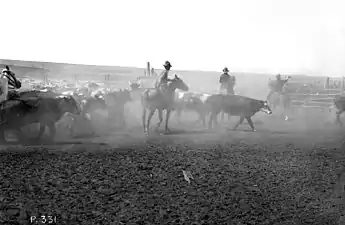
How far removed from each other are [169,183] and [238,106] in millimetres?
8038

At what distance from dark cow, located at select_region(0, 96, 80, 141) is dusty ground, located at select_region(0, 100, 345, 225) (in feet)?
3.96

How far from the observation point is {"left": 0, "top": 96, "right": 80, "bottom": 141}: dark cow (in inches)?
384

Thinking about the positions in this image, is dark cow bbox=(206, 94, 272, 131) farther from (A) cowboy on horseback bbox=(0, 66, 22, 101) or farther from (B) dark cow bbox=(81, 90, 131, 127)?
(A) cowboy on horseback bbox=(0, 66, 22, 101)

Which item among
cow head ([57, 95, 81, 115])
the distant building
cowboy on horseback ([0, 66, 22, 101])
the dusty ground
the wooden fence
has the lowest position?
the dusty ground

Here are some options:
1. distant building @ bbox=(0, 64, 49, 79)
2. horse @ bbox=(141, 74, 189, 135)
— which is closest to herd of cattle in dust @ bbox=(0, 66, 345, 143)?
horse @ bbox=(141, 74, 189, 135)

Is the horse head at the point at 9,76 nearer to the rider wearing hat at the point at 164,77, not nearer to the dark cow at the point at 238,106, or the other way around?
the rider wearing hat at the point at 164,77

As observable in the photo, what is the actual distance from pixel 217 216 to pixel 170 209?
80 cm

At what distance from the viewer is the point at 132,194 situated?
628 centimetres

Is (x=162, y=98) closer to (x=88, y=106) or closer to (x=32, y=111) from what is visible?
(x=88, y=106)

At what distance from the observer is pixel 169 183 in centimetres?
690

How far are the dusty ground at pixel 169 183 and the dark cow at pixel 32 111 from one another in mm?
1207

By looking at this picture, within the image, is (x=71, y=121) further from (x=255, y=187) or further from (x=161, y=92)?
(x=255, y=187)

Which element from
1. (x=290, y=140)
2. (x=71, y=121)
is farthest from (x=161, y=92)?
(x=290, y=140)

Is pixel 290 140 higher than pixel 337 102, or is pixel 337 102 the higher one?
pixel 337 102
